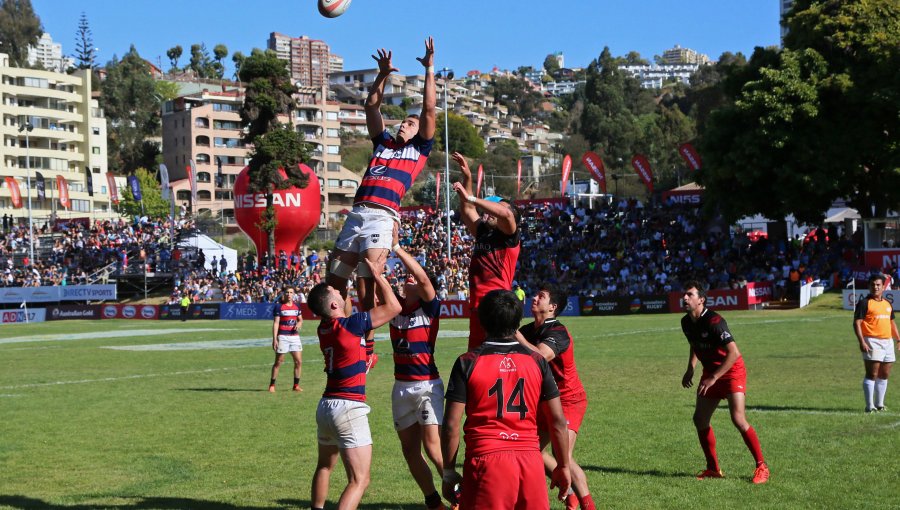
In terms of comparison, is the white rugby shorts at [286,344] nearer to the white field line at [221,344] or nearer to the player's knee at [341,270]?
the player's knee at [341,270]

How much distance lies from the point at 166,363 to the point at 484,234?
2000 centimetres

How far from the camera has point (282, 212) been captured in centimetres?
6844

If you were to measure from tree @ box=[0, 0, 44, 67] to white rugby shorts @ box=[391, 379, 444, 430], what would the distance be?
157061 mm

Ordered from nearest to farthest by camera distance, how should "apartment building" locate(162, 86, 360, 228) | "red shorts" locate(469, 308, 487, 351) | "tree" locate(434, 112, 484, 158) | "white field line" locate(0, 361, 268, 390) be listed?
"red shorts" locate(469, 308, 487, 351)
"white field line" locate(0, 361, 268, 390)
"apartment building" locate(162, 86, 360, 228)
"tree" locate(434, 112, 484, 158)

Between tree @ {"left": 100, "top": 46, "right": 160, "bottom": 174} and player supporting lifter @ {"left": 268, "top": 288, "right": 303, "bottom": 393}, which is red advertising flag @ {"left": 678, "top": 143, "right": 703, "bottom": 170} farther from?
tree @ {"left": 100, "top": 46, "right": 160, "bottom": 174}

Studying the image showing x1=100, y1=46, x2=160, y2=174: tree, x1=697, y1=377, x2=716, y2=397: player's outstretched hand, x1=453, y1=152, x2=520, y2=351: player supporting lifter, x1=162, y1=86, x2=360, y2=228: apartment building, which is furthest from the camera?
x1=100, y1=46, x2=160, y2=174: tree

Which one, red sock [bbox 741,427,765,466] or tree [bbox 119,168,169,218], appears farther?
tree [bbox 119,168,169,218]

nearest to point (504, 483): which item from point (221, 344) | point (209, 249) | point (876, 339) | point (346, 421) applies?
point (346, 421)

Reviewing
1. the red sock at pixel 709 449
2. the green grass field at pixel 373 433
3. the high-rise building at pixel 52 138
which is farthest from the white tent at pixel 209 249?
the red sock at pixel 709 449

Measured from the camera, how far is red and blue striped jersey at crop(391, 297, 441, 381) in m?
9.24

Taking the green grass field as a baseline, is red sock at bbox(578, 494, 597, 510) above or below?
above

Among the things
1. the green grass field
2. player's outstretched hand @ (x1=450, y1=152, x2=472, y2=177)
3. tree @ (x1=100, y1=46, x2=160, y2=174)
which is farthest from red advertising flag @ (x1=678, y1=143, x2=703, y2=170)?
tree @ (x1=100, y1=46, x2=160, y2=174)

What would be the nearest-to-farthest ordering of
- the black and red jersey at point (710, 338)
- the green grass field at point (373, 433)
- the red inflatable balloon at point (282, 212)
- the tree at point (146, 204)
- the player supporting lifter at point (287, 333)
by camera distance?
the green grass field at point (373, 433)
the black and red jersey at point (710, 338)
the player supporting lifter at point (287, 333)
the red inflatable balloon at point (282, 212)
the tree at point (146, 204)

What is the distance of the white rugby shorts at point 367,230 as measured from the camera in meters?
9.66
